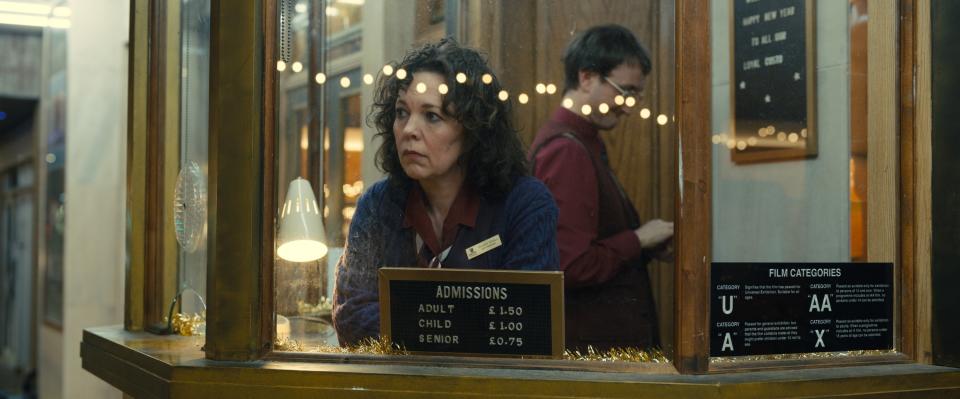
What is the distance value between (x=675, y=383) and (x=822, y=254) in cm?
94

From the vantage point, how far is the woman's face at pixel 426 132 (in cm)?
229

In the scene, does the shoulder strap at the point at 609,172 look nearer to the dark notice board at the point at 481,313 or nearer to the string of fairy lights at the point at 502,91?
the string of fairy lights at the point at 502,91

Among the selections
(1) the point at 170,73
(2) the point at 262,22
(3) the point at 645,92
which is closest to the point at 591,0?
(3) the point at 645,92

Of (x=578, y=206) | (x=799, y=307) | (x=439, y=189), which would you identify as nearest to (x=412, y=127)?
(x=439, y=189)

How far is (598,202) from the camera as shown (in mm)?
2793

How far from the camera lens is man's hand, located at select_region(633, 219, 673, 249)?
2636 millimetres

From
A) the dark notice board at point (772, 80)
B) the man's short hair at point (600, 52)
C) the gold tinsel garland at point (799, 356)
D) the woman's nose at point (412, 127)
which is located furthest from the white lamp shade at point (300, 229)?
the dark notice board at point (772, 80)

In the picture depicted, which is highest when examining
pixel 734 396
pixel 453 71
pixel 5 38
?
pixel 5 38

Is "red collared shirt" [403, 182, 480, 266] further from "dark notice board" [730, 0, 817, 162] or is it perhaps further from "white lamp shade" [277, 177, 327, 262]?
"dark notice board" [730, 0, 817, 162]

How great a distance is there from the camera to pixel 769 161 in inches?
127

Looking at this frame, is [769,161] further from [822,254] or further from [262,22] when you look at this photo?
[262,22]

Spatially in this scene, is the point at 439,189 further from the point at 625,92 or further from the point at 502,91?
the point at 625,92

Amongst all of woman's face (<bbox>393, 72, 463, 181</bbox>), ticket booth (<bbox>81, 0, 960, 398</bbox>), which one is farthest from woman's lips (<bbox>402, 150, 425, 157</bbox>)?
ticket booth (<bbox>81, 0, 960, 398</bbox>)

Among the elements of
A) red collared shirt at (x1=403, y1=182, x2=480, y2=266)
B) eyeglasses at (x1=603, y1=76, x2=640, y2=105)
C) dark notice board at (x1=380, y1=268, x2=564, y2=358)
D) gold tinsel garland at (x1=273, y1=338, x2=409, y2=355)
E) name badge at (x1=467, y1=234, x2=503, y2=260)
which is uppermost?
eyeglasses at (x1=603, y1=76, x2=640, y2=105)
